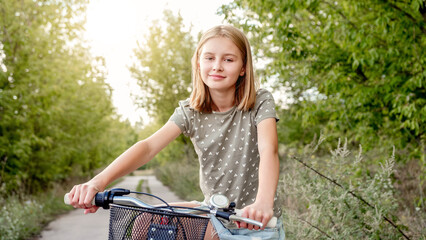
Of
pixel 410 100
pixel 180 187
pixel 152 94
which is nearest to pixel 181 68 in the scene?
pixel 152 94

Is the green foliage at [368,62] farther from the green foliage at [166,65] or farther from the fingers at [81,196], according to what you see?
the green foliage at [166,65]

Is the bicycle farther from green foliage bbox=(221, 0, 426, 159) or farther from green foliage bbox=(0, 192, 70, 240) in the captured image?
green foliage bbox=(0, 192, 70, 240)

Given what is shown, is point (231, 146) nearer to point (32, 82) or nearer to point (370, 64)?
point (370, 64)

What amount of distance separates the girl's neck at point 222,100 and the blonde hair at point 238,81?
0.10ft

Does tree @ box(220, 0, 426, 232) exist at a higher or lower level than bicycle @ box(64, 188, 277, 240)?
higher

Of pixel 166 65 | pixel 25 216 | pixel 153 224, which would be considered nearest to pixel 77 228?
pixel 25 216

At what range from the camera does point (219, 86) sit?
226cm

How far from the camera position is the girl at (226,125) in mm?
2215

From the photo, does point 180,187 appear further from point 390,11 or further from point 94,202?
point 94,202

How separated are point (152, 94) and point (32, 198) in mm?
9025

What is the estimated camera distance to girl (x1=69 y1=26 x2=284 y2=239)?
221 cm

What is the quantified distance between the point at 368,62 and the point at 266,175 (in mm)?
4956

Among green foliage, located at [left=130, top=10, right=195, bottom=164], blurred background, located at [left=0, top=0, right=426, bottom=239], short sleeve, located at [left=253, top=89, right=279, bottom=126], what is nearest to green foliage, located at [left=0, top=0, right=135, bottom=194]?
blurred background, located at [left=0, top=0, right=426, bottom=239]

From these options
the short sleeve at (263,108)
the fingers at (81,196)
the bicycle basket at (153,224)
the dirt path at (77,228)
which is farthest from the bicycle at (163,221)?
the dirt path at (77,228)
